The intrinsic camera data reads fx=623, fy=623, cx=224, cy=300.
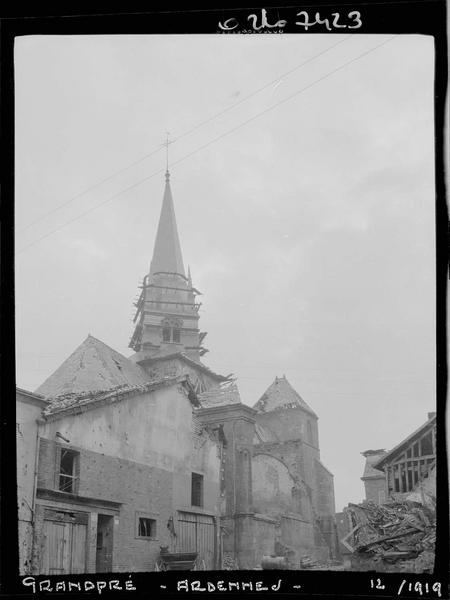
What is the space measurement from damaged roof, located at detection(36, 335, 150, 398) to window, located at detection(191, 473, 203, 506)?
194 centimetres

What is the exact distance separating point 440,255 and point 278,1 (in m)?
2.32

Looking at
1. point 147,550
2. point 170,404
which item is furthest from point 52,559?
point 170,404

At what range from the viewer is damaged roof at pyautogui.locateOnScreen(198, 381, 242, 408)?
1245 cm

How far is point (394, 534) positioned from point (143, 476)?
3716 mm

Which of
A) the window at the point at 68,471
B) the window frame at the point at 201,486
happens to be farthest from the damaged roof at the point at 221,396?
the window at the point at 68,471

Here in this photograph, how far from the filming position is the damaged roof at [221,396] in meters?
12.4

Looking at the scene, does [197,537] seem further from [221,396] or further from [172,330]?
[172,330]

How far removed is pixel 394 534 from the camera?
8.03m

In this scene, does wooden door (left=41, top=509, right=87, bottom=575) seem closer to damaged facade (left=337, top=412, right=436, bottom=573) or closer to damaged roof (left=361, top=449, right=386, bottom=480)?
damaged facade (left=337, top=412, right=436, bottom=573)

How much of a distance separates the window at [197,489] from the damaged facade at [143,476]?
1.1 inches

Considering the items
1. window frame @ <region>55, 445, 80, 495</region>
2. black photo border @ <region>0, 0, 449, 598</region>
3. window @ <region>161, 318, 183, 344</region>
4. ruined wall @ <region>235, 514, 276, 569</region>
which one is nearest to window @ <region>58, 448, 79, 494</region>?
window frame @ <region>55, 445, 80, 495</region>

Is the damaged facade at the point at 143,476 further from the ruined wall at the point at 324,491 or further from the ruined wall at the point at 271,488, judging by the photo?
the ruined wall at the point at 271,488

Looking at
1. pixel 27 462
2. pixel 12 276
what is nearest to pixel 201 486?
pixel 27 462

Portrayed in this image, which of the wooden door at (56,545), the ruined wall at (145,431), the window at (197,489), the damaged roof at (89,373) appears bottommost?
the wooden door at (56,545)
